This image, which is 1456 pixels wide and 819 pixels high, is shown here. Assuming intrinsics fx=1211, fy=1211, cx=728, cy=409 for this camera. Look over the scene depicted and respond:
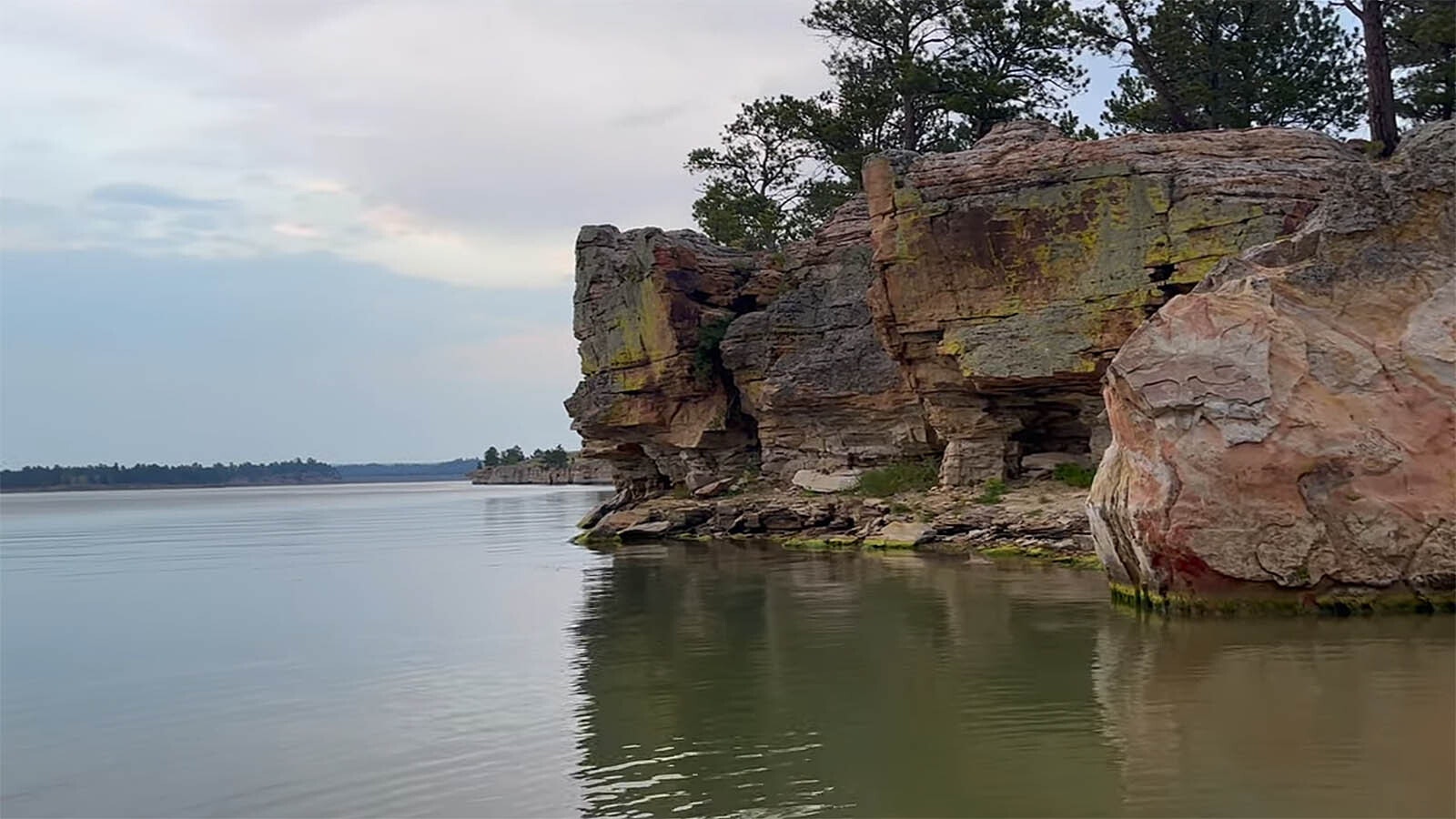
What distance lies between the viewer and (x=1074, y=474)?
89.1ft

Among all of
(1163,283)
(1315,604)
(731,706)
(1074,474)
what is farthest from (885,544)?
(731,706)

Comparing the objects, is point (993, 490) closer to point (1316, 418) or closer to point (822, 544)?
point (822, 544)

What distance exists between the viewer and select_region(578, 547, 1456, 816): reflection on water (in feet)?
25.5

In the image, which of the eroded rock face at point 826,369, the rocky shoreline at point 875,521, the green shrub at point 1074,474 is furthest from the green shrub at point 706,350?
the green shrub at point 1074,474

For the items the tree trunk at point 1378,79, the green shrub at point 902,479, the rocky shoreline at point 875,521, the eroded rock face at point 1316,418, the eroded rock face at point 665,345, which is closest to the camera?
the eroded rock face at point 1316,418

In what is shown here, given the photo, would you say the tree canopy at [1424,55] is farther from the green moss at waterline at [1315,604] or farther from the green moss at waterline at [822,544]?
the green moss at waterline at [1315,604]

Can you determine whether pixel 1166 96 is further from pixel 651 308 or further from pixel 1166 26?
pixel 651 308

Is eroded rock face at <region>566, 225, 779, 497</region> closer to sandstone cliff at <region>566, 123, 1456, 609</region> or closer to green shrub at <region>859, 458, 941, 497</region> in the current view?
sandstone cliff at <region>566, 123, 1456, 609</region>

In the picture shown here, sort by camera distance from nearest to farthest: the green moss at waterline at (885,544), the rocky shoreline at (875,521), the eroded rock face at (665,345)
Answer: the rocky shoreline at (875,521) → the green moss at waterline at (885,544) → the eroded rock face at (665,345)

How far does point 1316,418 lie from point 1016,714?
19.0 feet

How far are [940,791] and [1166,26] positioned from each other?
32.7 m

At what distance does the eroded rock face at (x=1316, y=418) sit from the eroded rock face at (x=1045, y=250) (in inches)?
353

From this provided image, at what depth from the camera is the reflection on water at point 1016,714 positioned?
7777 millimetres

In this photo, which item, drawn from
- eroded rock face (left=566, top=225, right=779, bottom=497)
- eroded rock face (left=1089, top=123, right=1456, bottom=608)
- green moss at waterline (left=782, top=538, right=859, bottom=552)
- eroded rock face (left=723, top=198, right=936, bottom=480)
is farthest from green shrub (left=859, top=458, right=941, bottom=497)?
eroded rock face (left=1089, top=123, right=1456, bottom=608)
